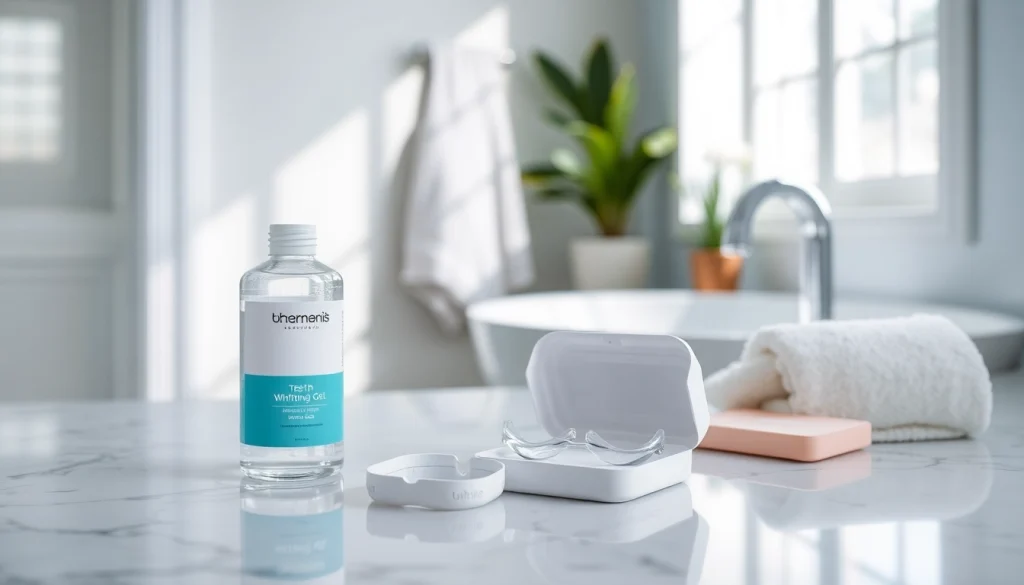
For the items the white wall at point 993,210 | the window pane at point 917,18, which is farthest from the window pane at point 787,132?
the white wall at point 993,210

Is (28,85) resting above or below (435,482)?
above

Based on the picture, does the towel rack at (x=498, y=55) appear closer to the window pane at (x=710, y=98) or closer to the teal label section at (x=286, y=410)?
the window pane at (x=710, y=98)

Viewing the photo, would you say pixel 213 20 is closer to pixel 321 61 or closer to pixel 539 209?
pixel 321 61

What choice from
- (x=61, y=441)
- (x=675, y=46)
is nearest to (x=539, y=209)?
(x=675, y=46)

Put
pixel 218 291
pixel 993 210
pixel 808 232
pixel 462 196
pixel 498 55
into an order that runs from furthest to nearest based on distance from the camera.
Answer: pixel 498 55 < pixel 462 196 < pixel 218 291 < pixel 993 210 < pixel 808 232

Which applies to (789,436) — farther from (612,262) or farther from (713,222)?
(612,262)

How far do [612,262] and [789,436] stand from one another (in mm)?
2008

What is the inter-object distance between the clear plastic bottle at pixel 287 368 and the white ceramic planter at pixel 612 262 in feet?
6.94

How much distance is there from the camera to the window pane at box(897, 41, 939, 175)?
1870mm

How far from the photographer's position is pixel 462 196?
2.77 metres

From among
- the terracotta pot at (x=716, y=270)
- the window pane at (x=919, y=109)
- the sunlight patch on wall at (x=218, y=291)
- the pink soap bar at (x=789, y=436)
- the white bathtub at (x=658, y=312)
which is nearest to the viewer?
the pink soap bar at (x=789, y=436)

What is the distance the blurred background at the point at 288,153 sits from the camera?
254cm

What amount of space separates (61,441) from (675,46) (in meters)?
2.34

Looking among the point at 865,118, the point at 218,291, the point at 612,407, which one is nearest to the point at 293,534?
the point at 612,407
